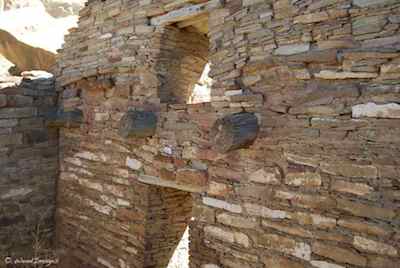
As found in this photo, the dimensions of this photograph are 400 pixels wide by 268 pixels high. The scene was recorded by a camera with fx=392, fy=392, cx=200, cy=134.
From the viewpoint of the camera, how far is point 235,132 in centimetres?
275

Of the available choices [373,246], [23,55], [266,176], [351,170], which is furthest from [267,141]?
[23,55]

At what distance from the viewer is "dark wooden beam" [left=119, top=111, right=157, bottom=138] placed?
360 cm

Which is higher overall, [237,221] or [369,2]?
[369,2]

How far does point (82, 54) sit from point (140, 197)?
1.89m

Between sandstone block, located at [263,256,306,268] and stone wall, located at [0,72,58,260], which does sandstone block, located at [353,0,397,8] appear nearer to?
sandstone block, located at [263,256,306,268]

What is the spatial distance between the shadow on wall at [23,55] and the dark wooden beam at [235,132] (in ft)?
17.5

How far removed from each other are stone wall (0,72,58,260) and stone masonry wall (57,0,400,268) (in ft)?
2.70

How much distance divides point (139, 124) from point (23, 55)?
4.89m

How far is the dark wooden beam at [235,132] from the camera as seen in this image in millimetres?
2756

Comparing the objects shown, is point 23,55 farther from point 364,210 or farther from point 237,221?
point 364,210

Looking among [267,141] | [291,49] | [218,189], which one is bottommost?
[218,189]

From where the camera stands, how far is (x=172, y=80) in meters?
3.83

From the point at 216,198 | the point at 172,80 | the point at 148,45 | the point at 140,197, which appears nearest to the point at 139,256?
the point at 140,197

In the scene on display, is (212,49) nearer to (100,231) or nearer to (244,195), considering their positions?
(244,195)
